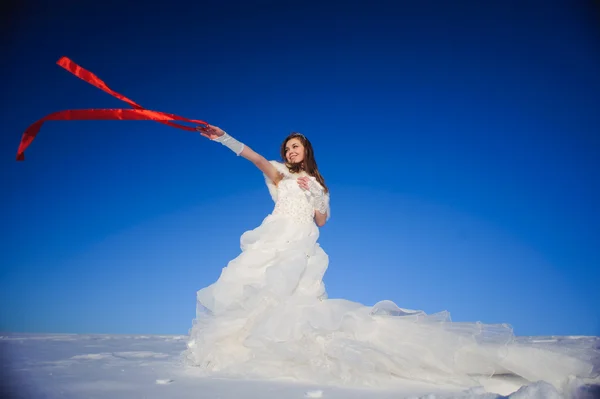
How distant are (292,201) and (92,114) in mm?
1959

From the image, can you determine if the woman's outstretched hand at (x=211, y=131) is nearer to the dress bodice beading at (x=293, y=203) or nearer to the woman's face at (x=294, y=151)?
the dress bodice beading at (x=293, y=203)

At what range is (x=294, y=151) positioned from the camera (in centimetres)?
450

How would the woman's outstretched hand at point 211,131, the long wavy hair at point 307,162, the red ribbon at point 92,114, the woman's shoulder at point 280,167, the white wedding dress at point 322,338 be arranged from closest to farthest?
the white wedding dress at point 322,338, the red ribbon at point 92,114, the woman's outstretched hand at point 211,131, the woman's shoulder at point 280,167, the long wavy hair at point 307,162

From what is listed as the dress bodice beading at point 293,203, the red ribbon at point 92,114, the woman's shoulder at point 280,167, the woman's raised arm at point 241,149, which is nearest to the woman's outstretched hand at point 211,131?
the woman's raised arm at point 241,149

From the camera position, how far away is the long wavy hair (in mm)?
4484

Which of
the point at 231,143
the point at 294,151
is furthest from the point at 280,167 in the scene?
the point at 231,143

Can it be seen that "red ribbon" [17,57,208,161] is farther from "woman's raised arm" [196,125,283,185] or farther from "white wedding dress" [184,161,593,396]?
"white wedding dress" [184,161,593,396]

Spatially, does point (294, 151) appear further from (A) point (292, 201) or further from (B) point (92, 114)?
(B) point (92, 114)

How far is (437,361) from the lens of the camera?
2.84m

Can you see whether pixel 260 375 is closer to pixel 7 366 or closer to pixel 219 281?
pixel 219 281

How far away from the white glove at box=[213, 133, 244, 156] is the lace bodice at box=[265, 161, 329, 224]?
50 cm

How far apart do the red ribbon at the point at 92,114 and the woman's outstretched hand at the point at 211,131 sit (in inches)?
6.8

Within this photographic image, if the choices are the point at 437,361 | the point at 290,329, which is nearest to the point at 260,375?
the point at 290,329

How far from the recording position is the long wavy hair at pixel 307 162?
4.48 meters
